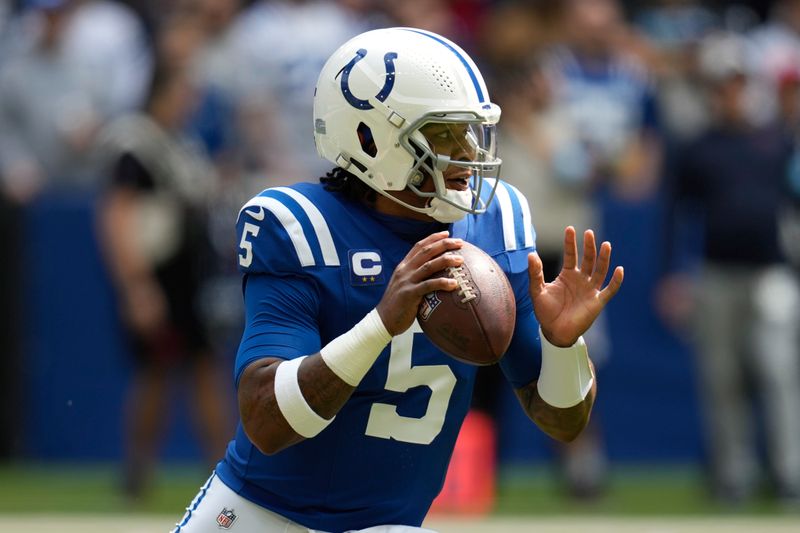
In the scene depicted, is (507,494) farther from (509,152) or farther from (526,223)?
(526,223)

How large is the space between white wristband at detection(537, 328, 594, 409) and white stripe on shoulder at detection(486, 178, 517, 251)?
24cm

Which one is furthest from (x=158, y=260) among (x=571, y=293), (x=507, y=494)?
(x=571, y=293)

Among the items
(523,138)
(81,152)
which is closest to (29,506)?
(81,152)

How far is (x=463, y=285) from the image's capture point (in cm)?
285

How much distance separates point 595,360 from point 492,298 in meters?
4.36

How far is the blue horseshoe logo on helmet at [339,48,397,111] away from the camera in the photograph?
3.09m

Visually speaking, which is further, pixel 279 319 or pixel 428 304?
pixel 279 319

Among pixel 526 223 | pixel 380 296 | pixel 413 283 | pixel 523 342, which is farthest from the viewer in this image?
pixel 526 223

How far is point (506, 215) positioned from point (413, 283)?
0.57m

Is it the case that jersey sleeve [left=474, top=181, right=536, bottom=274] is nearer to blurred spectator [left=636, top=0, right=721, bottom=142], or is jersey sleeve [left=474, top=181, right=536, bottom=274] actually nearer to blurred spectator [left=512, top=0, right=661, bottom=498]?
blurred spectator [left=512, top=0, right=661, bottom=498]

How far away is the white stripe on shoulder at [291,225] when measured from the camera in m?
3.02

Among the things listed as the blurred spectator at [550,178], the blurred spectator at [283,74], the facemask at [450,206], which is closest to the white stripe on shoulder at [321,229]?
the facemask at [450,206]

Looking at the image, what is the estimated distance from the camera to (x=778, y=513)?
6.70 meters

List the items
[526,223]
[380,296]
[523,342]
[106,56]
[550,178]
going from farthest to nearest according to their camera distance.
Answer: [106,56]
[550,178]
[526,223]
[523,342]
[380,296]
